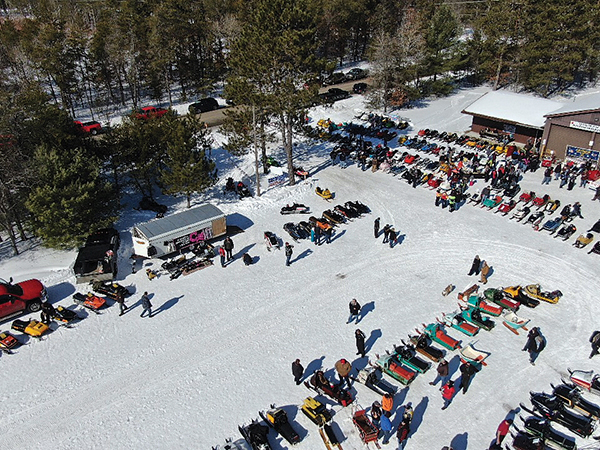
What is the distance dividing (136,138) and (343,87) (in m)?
34.7

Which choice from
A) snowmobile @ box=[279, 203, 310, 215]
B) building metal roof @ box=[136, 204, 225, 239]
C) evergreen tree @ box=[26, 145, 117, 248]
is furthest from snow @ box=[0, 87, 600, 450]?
building metal roof @ box=[136, 204, 225, 239]

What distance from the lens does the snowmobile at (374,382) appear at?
16.1 m

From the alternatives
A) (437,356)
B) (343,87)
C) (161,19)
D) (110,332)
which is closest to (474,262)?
(437,356)

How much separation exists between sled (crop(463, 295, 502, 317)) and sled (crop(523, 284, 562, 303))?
210 cm

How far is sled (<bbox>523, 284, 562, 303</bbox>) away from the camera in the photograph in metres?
20.4

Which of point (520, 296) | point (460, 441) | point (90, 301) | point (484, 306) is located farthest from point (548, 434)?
point (90, 301)

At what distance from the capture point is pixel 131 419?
15.8 meters

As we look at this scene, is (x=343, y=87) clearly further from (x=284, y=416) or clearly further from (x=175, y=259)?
(x=284, y=416)

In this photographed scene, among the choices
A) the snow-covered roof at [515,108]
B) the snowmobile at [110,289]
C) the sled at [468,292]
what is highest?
the snow-covered roof at [515,108]

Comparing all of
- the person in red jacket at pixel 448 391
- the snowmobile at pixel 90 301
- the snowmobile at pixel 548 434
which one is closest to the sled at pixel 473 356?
the person in red jacket at pixel 448 391

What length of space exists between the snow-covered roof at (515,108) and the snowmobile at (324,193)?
1788cm

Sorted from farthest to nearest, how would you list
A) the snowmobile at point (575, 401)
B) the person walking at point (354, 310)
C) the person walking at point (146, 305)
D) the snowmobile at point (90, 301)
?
the snowmobile at point (90, 301)
the person walking at point (146, 305)
the person walking at point (354, 310)
the snowmobile at point (575, 401)

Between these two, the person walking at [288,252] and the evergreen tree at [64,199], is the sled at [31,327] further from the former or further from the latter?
the person walking at [288,252]

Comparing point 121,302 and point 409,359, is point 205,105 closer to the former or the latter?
point 121,302
